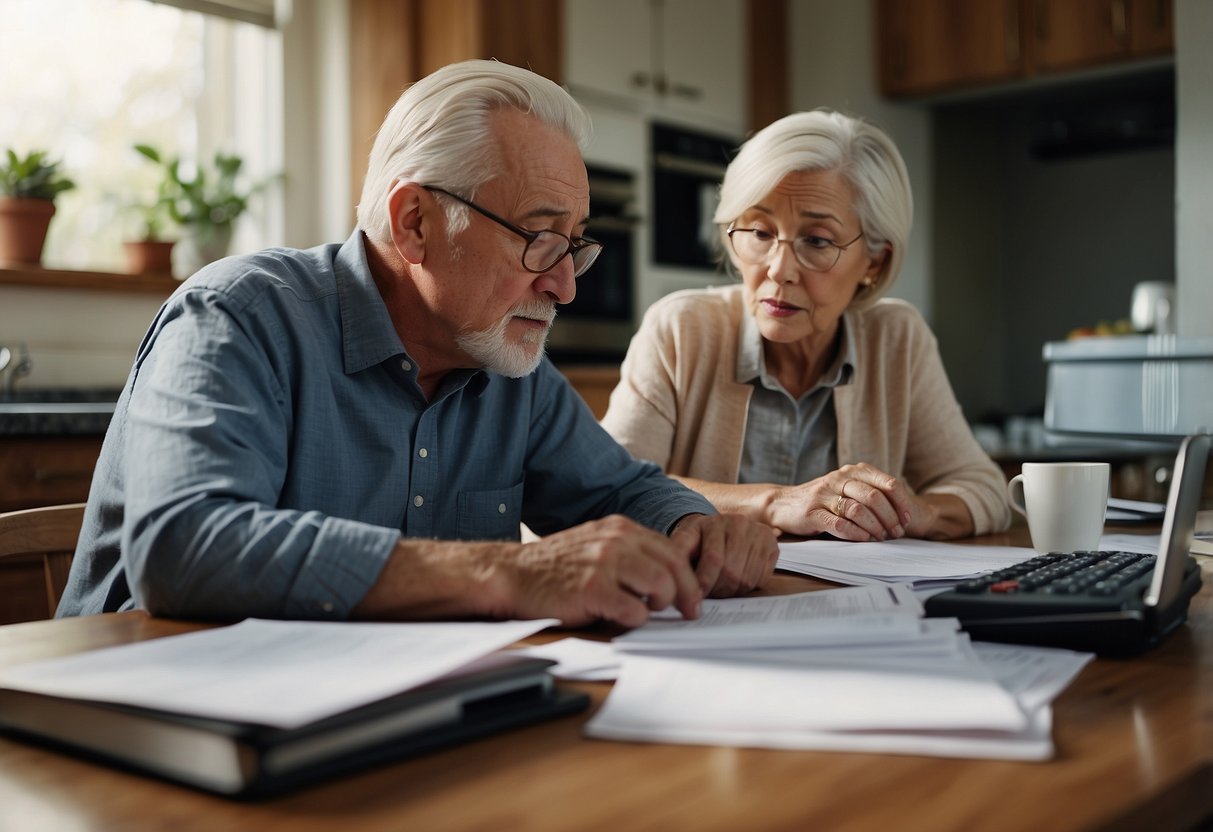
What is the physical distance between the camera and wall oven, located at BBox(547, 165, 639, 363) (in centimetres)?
375

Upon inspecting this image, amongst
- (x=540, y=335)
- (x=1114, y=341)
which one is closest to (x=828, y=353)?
Answer: (x=540, y=335)

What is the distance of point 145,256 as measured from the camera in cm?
301

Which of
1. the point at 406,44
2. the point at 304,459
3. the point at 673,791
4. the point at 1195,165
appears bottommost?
the point at 673,791

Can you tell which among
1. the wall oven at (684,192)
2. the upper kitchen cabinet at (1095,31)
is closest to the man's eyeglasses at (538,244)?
the wall oven at (684,192)

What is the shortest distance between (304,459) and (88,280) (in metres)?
1.98

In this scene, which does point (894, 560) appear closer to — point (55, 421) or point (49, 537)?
point (49, 537)

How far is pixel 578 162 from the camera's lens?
1.35m

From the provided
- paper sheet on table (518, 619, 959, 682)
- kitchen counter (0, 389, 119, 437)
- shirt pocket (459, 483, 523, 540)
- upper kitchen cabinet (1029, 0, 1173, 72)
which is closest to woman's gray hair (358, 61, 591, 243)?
shirt pocket (459, 483, 523, 540)

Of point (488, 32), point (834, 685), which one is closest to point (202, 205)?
point (488, 32)

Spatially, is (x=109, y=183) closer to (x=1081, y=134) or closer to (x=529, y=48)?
(x=529, y=48)

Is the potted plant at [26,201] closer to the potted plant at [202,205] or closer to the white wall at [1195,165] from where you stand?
the potted plant at [202,205]

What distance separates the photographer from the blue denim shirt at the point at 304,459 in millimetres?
885

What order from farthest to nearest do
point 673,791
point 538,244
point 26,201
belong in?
1. point 26,201
2. point 538,244
3. point 673,791

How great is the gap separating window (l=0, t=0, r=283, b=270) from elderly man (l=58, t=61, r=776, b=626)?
72.2 inches
